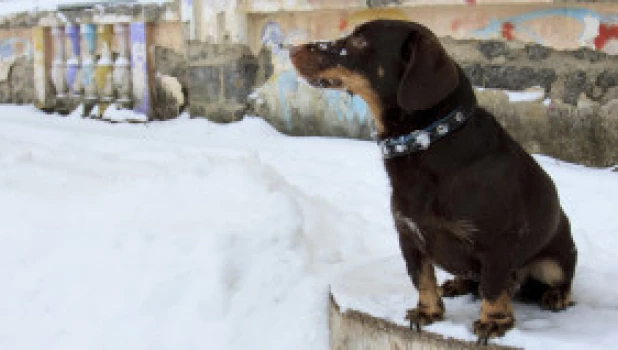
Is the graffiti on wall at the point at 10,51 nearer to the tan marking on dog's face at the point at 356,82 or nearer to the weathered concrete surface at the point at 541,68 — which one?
the weathered concrete surface at the point at 541,68

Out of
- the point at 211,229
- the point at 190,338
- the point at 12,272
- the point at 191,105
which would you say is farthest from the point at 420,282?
the point at 191,105

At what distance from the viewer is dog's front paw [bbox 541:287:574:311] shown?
Result: 6.53ft

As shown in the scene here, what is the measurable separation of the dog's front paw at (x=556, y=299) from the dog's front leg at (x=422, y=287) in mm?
294

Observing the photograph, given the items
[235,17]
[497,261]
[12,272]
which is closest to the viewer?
[497,261]

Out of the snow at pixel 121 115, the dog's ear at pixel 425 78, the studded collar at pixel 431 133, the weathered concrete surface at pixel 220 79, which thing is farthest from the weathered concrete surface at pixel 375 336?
the snow at pixel 121 115

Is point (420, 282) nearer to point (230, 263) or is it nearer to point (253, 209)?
point (230, 263)

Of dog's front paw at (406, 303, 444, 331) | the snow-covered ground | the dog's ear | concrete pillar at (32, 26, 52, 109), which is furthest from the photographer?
concrete pillar at (32, 26, 52, 109)

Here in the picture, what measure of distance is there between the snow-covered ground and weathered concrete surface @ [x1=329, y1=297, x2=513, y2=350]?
0.03 meters

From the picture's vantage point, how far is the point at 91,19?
666 cm

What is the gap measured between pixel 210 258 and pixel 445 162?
1.29m

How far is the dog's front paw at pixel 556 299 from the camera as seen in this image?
199cm

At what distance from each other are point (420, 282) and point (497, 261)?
0.82 feet

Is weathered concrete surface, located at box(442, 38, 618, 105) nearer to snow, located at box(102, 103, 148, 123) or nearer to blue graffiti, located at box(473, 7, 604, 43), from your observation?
blue graffiti, located at box(473, 7, 604, 43)

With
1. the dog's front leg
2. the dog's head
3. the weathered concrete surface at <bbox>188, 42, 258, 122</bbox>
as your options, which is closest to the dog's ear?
the dog's head
